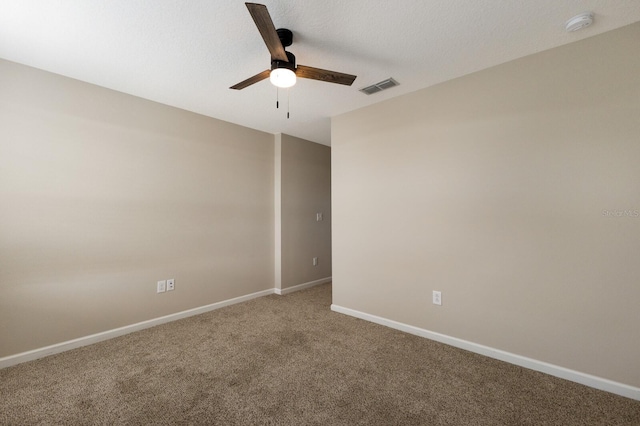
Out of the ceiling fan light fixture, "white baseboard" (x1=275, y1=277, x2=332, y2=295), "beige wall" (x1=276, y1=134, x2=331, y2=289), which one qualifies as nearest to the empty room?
the ceiling fan light fixture

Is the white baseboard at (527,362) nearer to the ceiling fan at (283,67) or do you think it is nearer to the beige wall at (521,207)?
the beige wall at (521,207)

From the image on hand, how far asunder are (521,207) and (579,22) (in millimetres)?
1252

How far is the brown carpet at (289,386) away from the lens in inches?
63.7

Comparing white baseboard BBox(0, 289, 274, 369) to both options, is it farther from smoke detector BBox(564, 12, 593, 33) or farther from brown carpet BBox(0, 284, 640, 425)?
smoke detector BBox(564, 12, 593, 33)

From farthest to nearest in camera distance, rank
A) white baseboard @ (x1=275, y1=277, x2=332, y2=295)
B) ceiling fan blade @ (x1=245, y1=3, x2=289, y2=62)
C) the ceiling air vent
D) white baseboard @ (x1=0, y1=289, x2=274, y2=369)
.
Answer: white baseboard @ (x1=275, y1=277, x2=332, y2=295) → the ceiling air vent → white baseboard @ (x1=0, y1=289, x2=274, y2=369) → ceiling fan blade @ (x1=245, y1=3, x2=289, y2=62)

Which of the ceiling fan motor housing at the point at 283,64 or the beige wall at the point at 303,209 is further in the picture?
the beige wall at the point at 303,209

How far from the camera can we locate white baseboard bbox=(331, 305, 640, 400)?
1799 mm

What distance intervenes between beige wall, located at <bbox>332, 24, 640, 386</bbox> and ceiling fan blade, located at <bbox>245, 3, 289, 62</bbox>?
1617 mm

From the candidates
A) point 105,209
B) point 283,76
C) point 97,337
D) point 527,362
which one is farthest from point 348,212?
point 97,337

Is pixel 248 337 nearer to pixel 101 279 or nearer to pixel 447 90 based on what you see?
pixel 101 279

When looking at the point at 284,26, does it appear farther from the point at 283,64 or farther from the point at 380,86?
the point at 380,86

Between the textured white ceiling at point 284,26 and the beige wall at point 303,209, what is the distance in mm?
1710

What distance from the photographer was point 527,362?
2113 millimetres

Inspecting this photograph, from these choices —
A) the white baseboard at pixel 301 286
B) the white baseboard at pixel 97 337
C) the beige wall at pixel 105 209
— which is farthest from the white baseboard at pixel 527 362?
the beige wall at pixel 105 209
